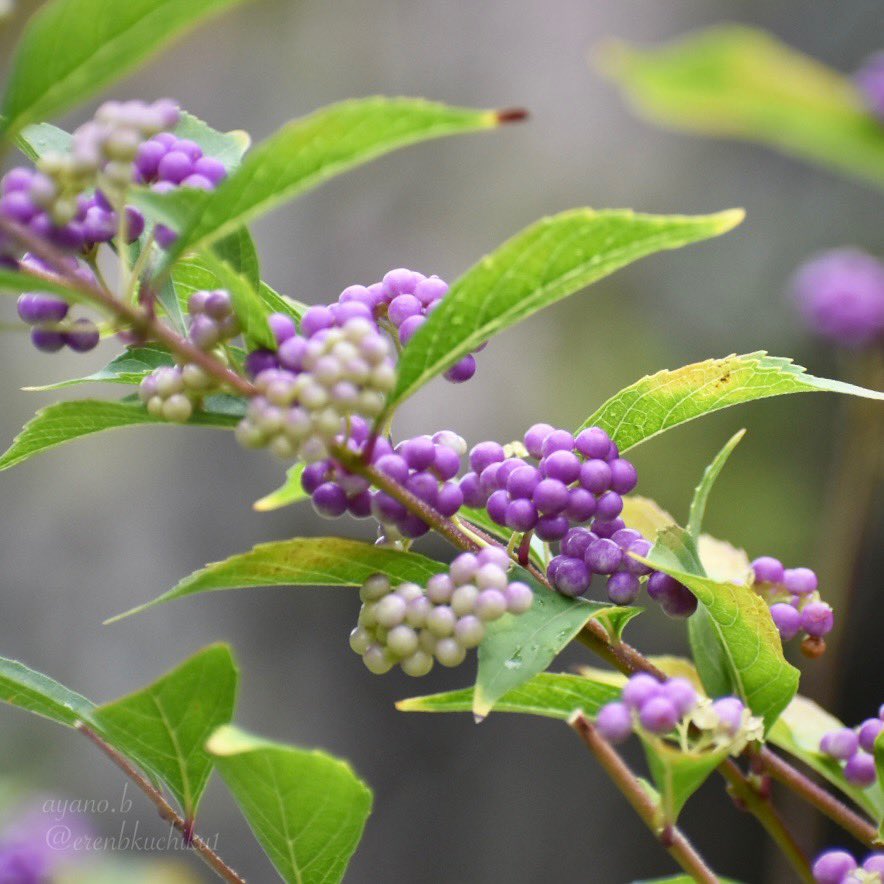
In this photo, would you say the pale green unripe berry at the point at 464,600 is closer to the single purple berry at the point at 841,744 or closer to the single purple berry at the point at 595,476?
the single purple berry at the point at 595,476

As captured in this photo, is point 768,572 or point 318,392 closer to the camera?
point 318,392

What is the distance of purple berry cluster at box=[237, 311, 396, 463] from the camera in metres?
0.43

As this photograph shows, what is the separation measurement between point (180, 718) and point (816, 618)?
1.07 ft

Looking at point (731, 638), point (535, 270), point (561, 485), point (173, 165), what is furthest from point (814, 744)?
point (173, 165)

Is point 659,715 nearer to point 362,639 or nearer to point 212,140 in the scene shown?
point 362,639

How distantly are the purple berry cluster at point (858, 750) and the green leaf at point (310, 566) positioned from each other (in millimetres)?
268

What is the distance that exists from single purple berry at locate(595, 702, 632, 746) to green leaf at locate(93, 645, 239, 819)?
0.51 ft

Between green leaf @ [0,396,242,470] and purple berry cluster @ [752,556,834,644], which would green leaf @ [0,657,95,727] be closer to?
green leaf @ [0,396,242,470]

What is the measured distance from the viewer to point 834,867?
529mm

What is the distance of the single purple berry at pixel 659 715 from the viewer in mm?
424

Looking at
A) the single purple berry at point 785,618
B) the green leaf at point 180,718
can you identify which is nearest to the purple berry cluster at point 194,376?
the green leaf at point 180,718

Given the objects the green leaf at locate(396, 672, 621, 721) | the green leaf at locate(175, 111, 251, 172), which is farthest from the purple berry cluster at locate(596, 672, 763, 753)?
the green leaf at locate(175, 111, 251, 172)

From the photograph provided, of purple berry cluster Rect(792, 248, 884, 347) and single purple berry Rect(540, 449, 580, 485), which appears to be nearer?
single purple berry Rect(540, 449, 580, 485)

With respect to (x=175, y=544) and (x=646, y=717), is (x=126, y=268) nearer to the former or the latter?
(x=646, y=717)
